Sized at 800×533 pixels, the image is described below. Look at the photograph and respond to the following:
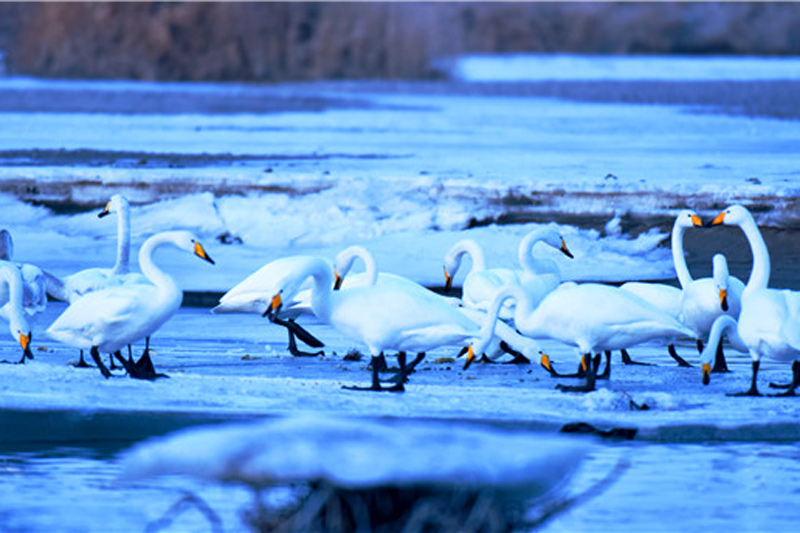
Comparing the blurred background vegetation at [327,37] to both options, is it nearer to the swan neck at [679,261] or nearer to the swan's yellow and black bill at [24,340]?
the swan neck at [679,261]

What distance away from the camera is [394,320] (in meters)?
6.75

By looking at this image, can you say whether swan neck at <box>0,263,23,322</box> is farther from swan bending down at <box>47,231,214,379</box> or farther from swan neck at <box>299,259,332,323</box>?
swan neck at <box>299,259,332,323</box>

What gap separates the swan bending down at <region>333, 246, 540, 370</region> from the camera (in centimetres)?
736

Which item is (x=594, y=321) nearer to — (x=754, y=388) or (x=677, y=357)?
(x=754, y=388)

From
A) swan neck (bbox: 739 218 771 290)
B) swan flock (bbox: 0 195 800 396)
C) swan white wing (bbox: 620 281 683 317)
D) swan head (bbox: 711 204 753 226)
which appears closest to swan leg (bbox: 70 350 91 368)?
swan flock (bbox: 0 195 800 396)

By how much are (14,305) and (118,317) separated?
85 centimetres

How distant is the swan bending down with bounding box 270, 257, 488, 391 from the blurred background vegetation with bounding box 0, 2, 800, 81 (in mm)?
41116

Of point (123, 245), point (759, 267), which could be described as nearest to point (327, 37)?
point (123, 245)

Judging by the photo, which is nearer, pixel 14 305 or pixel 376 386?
pixel 376 386

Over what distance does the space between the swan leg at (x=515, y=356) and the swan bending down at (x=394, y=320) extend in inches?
36.9

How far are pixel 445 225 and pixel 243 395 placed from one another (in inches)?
253

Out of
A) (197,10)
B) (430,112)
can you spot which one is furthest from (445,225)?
(197,10)

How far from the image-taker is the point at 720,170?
51.0 feet

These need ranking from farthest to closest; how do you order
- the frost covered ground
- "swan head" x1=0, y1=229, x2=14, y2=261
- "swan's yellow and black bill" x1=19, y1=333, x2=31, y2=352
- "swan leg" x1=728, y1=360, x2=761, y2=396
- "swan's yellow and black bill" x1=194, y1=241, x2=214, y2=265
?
"swan head" x1=0, y1=229, x2=14, y2=261, "swan's yellow and black bill" x1=19, y1=333, x2=31, y2=352, "swan's yellow and black bill" x1=194, y1=241, x2=214, y2=265, "swan leg" x1=728, y1=360, x2=761, y2=396, the frost covered ground
